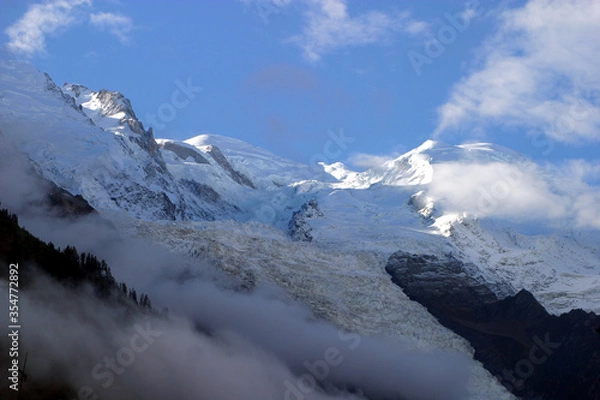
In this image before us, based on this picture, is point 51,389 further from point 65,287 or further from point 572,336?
point 572,336
